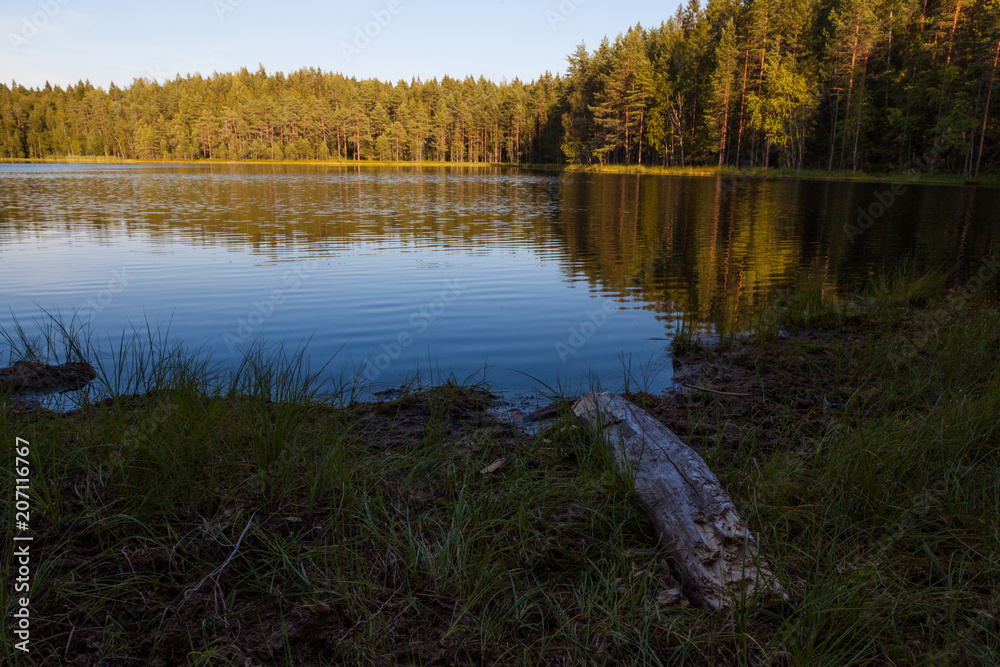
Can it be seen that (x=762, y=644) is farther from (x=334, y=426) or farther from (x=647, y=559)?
(x=334, y=426)

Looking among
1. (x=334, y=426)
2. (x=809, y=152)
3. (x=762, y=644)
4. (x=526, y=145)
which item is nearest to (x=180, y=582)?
(x=334, y=426)

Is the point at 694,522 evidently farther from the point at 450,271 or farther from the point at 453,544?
the point at 450,271

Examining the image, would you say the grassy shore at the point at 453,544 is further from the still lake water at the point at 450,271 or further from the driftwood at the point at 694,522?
the still lake water at the point at 450,271

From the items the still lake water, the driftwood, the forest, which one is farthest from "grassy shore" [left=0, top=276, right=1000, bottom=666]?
the forest

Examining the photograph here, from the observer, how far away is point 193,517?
10.2ft

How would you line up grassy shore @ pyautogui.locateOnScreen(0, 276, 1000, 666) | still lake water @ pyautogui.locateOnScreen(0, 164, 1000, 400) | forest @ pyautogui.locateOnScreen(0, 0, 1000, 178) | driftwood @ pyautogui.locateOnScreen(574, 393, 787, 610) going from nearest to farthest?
1. grassy shore @ pyautogui.locateOnScreen(0, 276, 1000, 666)
2. driftwood @ pyautogui.locateOnScreen(574, 393, 787, 610)
3. still lake water @ pyautogui.locateOnScreen(0, 164, 1000, 400)
4. forest @ pyautogui.locateOnScreen(0, 0, 1000, 178)

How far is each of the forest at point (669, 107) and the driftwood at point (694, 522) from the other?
49934 mm

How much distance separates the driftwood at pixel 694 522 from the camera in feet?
8.64

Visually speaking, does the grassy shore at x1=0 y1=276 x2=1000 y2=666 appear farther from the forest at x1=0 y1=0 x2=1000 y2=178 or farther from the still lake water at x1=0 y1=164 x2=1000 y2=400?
the forest at x1=0 y1=0 x2=1000 y2=178

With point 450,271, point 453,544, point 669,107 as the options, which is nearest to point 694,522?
point 453,544

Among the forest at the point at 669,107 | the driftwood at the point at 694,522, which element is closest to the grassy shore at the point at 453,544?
the driftwood at the point at 694,522

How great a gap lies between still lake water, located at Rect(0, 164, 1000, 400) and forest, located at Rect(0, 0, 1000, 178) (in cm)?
2427

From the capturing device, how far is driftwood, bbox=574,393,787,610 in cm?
263

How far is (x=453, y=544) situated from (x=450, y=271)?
37.8ft
